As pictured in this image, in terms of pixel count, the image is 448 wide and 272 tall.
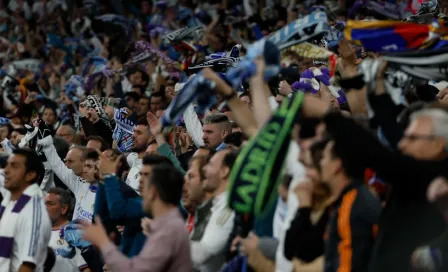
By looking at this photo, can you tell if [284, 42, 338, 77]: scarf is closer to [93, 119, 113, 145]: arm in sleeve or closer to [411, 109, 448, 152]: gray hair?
[411, 109, 448, 152]: gray hair

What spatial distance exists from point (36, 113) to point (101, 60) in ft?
7.87

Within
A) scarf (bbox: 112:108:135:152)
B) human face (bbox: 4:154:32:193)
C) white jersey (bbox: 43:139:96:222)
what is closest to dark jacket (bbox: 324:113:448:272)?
human face (bbox: 4:154:32:193)

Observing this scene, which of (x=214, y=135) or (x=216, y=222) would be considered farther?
(x=214, y=135)

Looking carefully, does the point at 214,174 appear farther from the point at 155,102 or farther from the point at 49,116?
the point at 49,116

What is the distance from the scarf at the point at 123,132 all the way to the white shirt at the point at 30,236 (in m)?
3.42

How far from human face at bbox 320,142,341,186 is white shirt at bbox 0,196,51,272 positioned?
8.74 feet

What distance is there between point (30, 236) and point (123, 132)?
3832 millimetres

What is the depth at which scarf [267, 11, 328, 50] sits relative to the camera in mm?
6238

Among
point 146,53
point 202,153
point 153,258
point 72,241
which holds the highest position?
point 153,258

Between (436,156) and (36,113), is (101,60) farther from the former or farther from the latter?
(436,156)

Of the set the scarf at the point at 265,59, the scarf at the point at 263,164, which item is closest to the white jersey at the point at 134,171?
the scarf at the point at 265,59

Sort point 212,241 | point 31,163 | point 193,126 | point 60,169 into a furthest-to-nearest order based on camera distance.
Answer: point 60,169
point 193,126
point 31,163
point 212,241

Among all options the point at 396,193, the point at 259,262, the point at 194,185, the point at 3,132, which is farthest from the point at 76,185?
the point at 396,193

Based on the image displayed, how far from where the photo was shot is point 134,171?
9.79m
